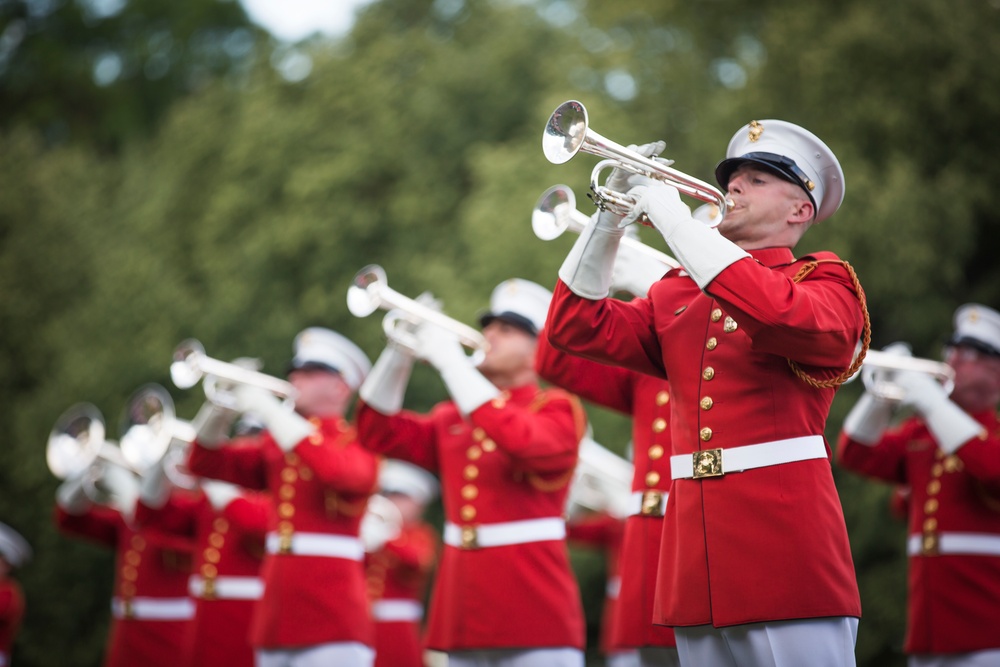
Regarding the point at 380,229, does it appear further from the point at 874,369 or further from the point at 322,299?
the point at 874,369

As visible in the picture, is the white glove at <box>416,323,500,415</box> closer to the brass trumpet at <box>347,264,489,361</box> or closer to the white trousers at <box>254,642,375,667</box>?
the brass trumpet at <box>347,264,489,361</box>

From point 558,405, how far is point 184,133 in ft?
54.5

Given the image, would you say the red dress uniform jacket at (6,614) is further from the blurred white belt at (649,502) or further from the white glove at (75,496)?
the blurred white belt at (649,502)

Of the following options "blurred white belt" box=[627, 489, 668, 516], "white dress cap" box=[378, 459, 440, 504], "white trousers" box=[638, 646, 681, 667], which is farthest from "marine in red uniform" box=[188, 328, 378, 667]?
"white dress cap" box=[378, 459, 440, 504]

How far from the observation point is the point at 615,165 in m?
3.74

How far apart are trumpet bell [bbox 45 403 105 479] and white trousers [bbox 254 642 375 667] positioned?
139 inches

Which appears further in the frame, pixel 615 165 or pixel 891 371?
pixel 891 371

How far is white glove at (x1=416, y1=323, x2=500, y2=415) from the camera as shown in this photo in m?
5.59

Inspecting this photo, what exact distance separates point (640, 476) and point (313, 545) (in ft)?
8.27

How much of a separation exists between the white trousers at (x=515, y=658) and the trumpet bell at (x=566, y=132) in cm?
269

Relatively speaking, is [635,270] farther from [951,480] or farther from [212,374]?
[212,374]

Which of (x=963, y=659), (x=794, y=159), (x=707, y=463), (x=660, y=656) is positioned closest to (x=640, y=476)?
(x=660, y=656)

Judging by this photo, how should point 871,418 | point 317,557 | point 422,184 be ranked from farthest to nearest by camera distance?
1. point 422,184
2. point 317,557
3. point 871,418

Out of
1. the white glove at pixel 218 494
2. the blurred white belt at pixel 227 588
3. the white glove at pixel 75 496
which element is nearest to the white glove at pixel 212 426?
the white glove at pixel 218 494
